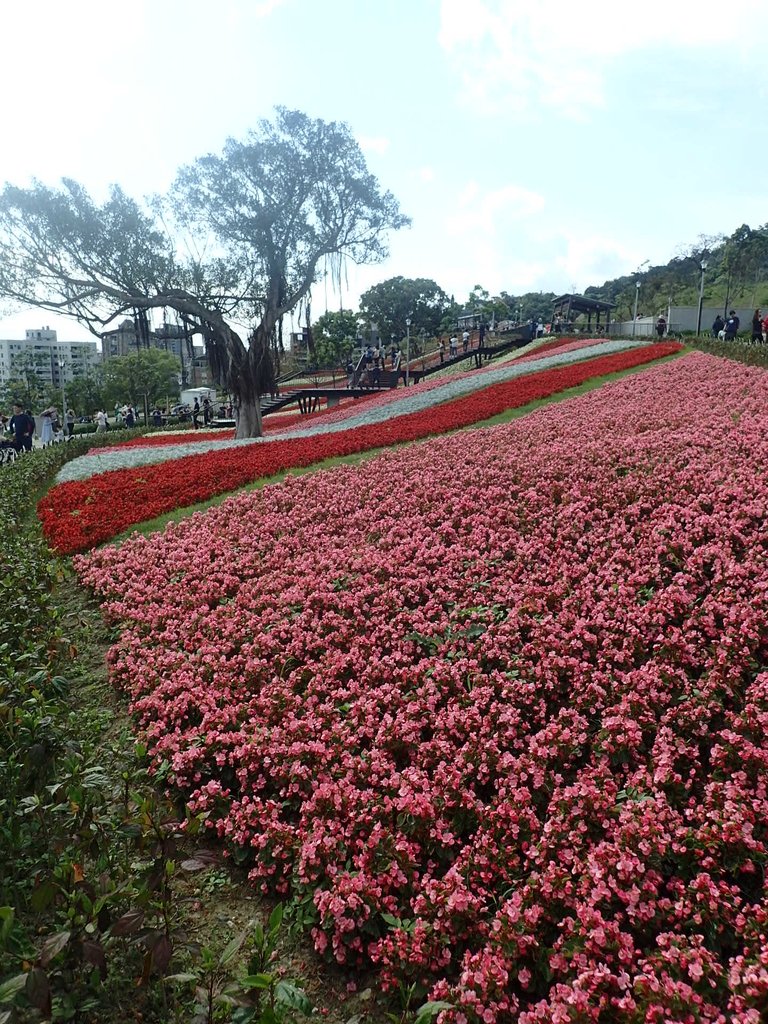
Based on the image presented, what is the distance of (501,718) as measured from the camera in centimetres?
462

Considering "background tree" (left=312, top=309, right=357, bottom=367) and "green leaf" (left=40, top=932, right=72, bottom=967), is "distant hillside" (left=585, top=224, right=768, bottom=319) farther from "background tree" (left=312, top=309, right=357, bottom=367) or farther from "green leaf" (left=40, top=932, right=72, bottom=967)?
"green leaf" (left=40, top=932, right=72, bottom=967)

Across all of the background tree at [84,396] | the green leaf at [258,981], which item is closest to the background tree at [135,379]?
the background tree at [84,396]

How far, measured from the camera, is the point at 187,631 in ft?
21.9

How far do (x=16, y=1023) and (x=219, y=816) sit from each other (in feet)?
6.82

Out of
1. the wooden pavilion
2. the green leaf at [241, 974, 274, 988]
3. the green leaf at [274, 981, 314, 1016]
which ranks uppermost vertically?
the wooden pavilion

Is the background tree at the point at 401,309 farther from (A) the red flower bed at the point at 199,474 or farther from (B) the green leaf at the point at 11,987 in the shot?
(B) the green leaf at the point at 11,987

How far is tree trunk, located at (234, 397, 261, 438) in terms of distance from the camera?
23.5 m

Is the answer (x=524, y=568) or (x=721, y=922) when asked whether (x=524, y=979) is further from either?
(x=524, y=568)

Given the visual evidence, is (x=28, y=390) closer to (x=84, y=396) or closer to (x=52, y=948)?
(x=84, y=396)

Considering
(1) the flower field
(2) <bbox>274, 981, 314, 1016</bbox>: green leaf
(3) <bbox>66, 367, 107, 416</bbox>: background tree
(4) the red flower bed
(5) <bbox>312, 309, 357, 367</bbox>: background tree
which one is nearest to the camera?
(2) <bbox>274, 981, 314, 1016</bbox>: green leaf

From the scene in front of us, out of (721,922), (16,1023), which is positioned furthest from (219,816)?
(721,922)

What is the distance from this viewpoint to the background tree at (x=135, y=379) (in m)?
62.0

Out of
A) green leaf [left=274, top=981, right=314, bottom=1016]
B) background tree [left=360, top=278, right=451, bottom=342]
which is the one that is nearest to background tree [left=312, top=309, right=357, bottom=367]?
background tree [left=360, top=278, right=451, bottom=342]

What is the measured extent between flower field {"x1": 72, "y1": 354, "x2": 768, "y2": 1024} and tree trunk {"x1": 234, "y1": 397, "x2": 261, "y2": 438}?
48.7ft
